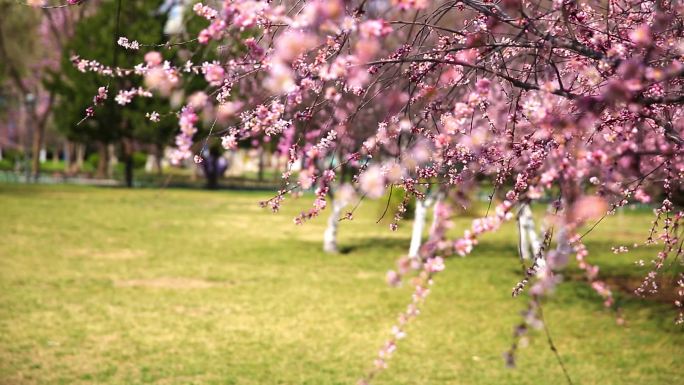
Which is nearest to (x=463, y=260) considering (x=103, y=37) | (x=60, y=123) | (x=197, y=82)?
(x=197, y=82)

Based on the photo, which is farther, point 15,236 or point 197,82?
point 197,82

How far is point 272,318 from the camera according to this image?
11688 mm

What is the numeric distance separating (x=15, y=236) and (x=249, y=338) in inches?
489

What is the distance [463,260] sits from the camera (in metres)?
19.1

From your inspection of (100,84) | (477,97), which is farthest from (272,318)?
(100,84)

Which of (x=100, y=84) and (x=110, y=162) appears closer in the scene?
(x=100, y=84)

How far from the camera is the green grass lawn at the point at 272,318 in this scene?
891cm

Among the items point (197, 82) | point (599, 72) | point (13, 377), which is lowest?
point (13, 377)

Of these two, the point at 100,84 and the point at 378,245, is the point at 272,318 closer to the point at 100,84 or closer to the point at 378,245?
the point at 378,245

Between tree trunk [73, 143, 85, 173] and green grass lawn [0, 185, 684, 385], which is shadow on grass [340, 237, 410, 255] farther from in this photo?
tree trunk [73, 143, 85, 173]

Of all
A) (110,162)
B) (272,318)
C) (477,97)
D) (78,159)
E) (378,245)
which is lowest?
(272,318)

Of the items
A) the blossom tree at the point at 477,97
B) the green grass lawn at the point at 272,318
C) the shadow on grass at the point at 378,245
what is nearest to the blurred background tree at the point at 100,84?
the shadow on grass at the point at 378,245

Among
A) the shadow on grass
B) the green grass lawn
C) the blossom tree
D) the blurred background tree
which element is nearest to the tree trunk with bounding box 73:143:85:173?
the blurred background tree

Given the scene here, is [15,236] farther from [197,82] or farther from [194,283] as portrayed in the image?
[197,82]
